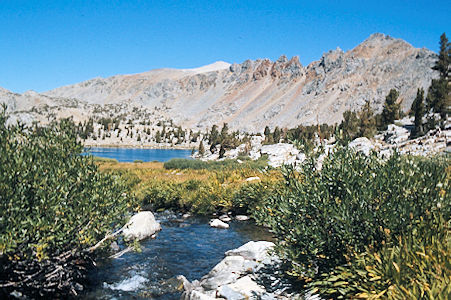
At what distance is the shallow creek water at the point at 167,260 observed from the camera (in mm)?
9836

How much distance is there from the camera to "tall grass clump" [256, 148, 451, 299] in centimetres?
586

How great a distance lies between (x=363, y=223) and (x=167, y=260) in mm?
7964

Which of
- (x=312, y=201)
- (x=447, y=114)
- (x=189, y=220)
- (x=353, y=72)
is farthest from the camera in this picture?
(x=353, y=72)

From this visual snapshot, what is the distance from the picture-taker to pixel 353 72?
529 ft

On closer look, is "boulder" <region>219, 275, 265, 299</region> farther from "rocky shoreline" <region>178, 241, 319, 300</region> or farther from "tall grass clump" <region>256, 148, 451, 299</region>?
"tall grass clump" <region>256, 148, 451, 299</region>

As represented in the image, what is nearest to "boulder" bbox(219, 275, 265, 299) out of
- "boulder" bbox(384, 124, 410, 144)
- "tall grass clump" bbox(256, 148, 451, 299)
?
"tall grass clump" bbox(256, 148, 451, 299)

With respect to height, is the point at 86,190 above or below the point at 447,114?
below

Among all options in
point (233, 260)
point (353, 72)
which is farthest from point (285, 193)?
point (353, 72)

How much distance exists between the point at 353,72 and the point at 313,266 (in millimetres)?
169736

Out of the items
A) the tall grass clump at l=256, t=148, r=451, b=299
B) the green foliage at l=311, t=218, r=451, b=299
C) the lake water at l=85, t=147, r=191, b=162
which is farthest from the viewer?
the lake water at l=85, t=147, r=191, b=162

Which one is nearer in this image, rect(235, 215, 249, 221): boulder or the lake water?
rect(235, 215, 249, 221): boulder

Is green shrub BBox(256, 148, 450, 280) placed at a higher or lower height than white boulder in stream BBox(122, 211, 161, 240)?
higher

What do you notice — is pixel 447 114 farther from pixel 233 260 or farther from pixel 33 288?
pixel 33 288

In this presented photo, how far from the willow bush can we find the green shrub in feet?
14.3
